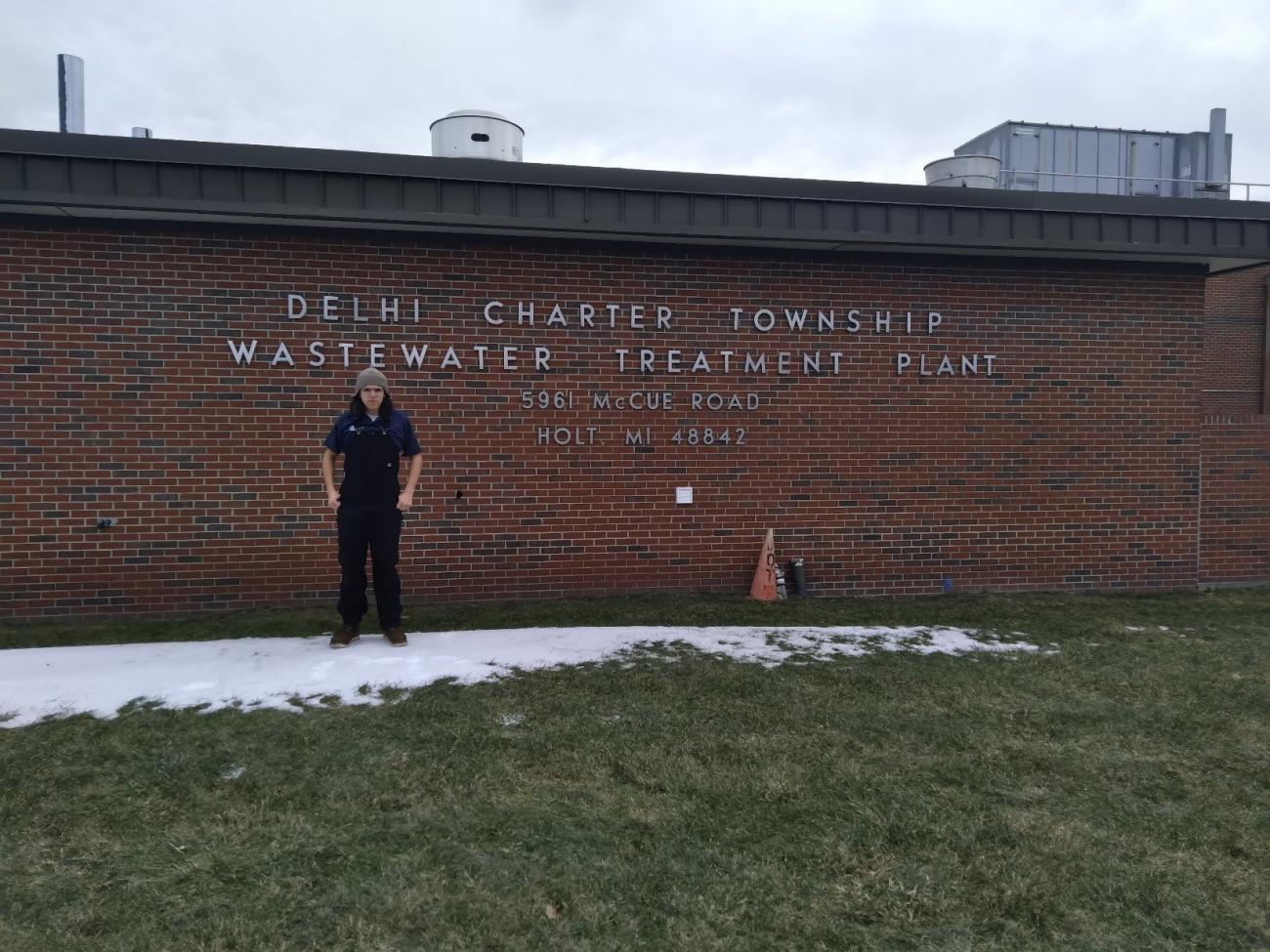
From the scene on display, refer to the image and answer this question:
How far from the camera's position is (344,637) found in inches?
201

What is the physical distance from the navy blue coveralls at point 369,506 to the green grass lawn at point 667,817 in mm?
465

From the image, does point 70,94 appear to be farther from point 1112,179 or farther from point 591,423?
point 1112,179

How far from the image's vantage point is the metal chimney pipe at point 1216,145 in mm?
16703

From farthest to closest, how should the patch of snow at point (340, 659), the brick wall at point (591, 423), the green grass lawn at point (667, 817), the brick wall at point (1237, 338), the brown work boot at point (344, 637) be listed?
the brick wall at point (1237, 338)
the brick wall at point (591, 423)
the brown work boot at point (344, 637)
the patch of snow at point (340, 659)
the green grass lawn at point (667, 817)

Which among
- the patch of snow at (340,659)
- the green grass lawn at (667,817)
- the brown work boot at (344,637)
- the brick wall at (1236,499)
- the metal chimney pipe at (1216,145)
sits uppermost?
the metal chimney pipe at (1216,145)

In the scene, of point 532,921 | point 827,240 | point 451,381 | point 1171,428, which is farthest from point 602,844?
point 1171,428

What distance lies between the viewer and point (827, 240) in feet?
22.0

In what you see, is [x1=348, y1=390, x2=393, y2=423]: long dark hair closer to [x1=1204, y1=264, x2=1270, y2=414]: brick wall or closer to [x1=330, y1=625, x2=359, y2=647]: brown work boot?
[x1=330, y1=625, x2=359, y2=647]: brown work boot

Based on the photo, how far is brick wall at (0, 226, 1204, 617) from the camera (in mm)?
6195

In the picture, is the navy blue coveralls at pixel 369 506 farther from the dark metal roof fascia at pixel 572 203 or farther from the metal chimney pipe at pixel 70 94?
the metal chimney pipe at pixel 70 94

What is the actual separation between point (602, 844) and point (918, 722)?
1.88 m

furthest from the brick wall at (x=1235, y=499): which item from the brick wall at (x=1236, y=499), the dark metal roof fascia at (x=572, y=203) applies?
the dark metal roof fascia at (x=572, y=203)

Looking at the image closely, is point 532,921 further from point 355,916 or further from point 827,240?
point 827,240

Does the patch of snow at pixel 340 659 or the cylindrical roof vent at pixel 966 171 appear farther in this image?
the cylindrical roof vent at pixel 966 171
